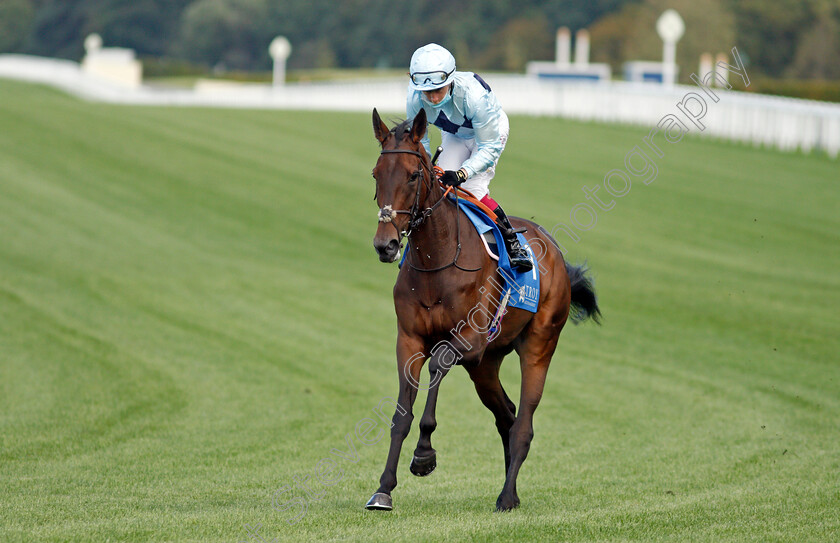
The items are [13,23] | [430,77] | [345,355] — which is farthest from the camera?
[13,23]

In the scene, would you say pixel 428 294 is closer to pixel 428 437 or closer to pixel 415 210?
pixel 415 210

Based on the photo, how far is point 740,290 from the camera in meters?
15.0

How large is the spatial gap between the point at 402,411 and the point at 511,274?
1.26 meters

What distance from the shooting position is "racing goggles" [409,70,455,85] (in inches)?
249

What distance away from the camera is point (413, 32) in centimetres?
7850

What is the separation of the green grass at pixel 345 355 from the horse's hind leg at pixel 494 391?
443 mm

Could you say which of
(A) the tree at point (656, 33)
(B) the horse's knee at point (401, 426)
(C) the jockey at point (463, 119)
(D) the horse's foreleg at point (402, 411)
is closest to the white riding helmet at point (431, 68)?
(C) the jockey at point (463, 119)

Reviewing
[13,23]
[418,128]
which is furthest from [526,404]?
[13,23]

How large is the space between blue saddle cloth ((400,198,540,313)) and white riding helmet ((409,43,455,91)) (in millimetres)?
796

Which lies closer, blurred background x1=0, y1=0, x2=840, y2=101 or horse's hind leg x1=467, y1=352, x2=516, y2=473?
horse's hind leg x1=467, y1=352, x2=516, y2=473

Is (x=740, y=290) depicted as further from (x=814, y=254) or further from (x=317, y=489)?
(x=317, y=489)

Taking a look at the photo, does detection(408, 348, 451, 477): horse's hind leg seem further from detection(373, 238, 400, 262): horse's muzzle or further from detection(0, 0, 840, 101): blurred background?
detection(0, 0, 840, 101): blurred background

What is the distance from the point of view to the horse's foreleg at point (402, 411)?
19.3ft

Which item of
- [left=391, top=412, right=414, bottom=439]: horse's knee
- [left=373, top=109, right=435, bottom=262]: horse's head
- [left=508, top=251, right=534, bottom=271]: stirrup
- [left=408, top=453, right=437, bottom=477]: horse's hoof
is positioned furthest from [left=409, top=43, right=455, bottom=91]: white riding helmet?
[left=408, top=453, right=437, bottom=477]: horse's hoof
